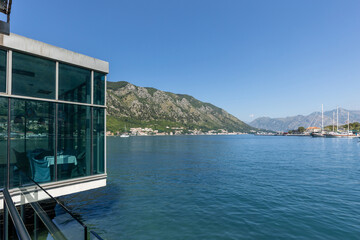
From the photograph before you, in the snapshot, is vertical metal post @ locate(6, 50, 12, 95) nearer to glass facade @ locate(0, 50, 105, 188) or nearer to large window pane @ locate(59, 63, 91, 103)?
glass facade @ locate(0, 50, 105, 188)

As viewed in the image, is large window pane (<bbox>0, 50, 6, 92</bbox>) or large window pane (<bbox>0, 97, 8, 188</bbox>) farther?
large window pane (<bbox>0, 97, 8, 188</bbox>)

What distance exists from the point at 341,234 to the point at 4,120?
17.4 m

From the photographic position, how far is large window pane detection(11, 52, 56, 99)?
27.7 ft

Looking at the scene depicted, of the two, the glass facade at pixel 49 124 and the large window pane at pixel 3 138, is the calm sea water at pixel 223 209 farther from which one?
the large window pane at pixel 3 138

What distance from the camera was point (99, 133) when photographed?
38.6ft

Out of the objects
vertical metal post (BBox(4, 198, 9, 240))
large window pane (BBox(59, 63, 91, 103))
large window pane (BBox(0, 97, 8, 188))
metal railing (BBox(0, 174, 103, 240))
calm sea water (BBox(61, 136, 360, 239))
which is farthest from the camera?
calm sea water (BBox(61, 136, 360, 239))

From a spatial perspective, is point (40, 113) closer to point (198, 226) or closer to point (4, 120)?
point (4, 120)

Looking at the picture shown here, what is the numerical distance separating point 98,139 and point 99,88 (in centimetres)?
292

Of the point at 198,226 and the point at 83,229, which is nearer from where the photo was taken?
Result: the point at 83,229

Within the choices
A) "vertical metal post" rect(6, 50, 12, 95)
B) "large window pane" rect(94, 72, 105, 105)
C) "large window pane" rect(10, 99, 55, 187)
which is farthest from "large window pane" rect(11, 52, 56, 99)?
"large window pane" rect(94, 72, 105, 105)

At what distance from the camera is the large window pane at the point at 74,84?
33.1 ft

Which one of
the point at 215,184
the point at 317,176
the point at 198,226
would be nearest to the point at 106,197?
the point at 198,226

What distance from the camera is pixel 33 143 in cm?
1037

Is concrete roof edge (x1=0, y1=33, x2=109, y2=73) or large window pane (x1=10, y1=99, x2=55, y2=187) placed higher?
concrete roof edge (x1=0, y1=33, x2=109, y2=73)
